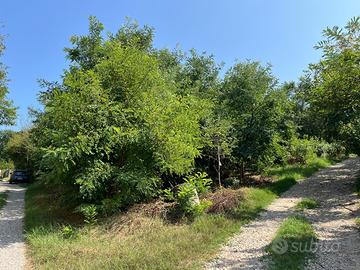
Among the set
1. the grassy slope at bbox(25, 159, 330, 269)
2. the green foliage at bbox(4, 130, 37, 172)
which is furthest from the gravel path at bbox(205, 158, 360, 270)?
the green foliage at bbox(4, 130, 37, 172)

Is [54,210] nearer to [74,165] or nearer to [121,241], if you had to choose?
[74,165]

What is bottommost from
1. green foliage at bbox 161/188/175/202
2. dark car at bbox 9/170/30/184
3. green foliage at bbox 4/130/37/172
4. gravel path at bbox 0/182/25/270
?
gravel path at bbox 0/182/25/270

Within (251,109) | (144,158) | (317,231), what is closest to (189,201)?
(144,158)

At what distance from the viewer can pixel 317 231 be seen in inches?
381

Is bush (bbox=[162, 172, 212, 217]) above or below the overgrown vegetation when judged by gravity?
above

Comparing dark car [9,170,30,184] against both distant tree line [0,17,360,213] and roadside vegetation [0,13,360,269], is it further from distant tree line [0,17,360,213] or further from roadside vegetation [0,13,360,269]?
distant tree line [0,17,360,213]

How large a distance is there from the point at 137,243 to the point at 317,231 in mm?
4583

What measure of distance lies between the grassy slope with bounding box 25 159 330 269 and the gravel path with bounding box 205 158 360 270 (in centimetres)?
38

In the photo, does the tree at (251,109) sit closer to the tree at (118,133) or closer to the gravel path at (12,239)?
the tree at (118,133)

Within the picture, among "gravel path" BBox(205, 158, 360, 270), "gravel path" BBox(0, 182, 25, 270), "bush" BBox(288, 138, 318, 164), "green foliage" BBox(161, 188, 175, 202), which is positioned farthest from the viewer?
"bush" BBox(288, 138, 318, 164)

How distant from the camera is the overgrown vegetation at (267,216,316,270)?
23.7 feet

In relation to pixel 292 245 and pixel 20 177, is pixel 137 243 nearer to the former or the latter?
pixel 292 245

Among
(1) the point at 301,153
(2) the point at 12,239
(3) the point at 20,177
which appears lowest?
(2) the point at 12,239

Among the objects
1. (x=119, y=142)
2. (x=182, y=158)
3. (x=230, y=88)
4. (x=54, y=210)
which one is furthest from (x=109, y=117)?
(x=230, y=88)
